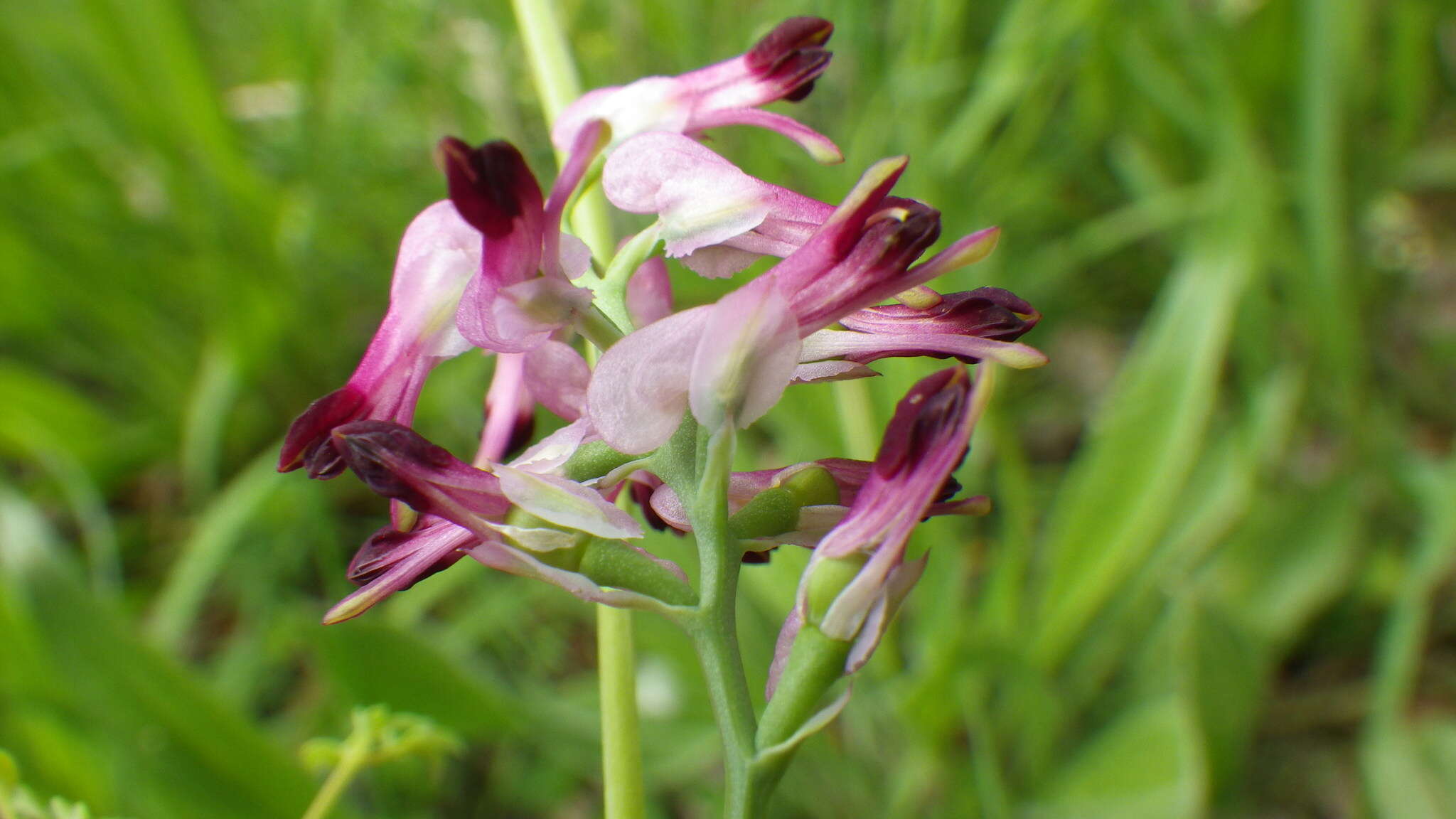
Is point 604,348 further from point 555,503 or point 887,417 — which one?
point 887,417

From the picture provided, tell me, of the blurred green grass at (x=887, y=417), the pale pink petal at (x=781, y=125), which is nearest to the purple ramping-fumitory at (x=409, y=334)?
the pale pink petal at (x=781, y=125)

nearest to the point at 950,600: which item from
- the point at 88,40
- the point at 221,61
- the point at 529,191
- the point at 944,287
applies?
the point at 944,287

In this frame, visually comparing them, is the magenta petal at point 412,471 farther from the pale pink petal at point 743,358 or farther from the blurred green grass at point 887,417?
the blurred green grass at point 887,417

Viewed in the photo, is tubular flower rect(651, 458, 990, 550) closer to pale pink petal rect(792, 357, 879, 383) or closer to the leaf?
pale pink petal rect(792, 357, 879, 383)

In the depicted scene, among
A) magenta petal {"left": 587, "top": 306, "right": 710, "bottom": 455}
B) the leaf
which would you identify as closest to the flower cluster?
magenta petal {"left": 587, "top": 306, "right": 710, "bottom": 455}

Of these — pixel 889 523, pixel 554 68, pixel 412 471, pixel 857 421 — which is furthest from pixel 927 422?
pixel 857 421

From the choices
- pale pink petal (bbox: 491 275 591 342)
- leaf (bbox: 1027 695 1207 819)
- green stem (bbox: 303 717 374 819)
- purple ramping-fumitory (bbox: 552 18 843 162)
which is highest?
purple ramping-fumitory (bbox: 552 18 843 162)
